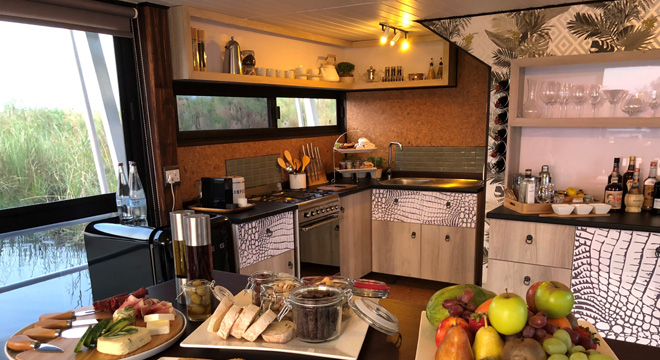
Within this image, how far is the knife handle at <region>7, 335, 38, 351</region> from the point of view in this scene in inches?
47.0

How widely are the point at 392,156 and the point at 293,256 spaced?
189 cm

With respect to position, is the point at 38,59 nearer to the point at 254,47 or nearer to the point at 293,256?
the point at 254,47

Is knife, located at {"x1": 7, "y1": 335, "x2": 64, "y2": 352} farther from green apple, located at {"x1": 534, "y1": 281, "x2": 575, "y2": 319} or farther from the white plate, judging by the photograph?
green apple, located at {"x1": 534, "y1": 281, "x2": 575, "y2": 319}

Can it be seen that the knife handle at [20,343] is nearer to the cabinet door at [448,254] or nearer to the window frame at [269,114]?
the window frame at [269,114]

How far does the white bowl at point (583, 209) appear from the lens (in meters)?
2.86

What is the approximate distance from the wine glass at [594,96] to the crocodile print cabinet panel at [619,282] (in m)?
0.87

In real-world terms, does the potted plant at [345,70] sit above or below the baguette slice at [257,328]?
above

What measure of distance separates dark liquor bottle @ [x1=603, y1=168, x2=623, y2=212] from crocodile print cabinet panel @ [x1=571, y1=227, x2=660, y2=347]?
15.2 inches

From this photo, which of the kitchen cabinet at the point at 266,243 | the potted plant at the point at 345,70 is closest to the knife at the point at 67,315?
the kitchen cabinet at the point at 266,243

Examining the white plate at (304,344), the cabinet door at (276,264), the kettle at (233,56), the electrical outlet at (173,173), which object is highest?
the kettle at (233,56)

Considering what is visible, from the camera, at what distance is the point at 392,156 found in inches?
189

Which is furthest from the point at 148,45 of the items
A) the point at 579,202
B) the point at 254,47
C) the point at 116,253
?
the point at 579,202

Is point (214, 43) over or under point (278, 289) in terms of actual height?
over

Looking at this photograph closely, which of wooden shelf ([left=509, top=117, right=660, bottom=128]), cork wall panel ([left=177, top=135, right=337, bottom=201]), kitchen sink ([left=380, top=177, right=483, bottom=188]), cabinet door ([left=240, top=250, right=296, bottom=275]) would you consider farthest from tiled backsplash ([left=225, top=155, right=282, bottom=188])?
wooden shelf ([left=509, top=117, right=660, bottom=128])
